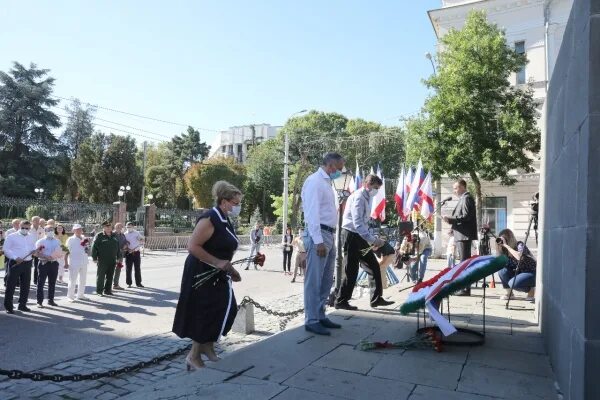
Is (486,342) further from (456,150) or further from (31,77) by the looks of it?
(31,77)

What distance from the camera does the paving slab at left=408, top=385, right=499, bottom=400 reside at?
10.4ft

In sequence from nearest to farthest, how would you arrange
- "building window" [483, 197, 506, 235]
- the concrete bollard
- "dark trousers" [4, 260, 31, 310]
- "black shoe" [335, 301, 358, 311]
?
"black shoe" [335, 301, 358, 311], the concrete bollard, "dark trousers" [4, 260, 31, 310], "building window" [483, 197, 506, 235]

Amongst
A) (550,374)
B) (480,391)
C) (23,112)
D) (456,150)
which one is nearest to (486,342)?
(550,374)

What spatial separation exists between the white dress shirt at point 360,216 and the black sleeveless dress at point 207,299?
2.23 m

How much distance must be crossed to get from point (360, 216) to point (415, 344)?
2.11 m

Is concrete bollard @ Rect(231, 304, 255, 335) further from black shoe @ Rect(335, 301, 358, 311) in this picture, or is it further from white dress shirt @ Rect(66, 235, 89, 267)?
white dress shirt @ Rect(66, 235, 89, 267)

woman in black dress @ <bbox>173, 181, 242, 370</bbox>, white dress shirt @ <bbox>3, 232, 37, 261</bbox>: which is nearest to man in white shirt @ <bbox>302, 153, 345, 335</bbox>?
woman in black dress @ <bbox>173, 181, 242, 370</bbox>

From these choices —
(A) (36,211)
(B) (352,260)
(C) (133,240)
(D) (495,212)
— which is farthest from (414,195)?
(A) (36,211)

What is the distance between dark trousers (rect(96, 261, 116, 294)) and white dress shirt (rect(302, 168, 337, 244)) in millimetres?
7600

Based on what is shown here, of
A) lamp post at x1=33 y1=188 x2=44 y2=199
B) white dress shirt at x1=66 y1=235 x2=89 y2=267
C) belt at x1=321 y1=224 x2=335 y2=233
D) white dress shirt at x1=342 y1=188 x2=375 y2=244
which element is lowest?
white dress shirt at x1=66 y1=235 x2=89 y2=267

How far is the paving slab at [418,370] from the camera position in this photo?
3523mm

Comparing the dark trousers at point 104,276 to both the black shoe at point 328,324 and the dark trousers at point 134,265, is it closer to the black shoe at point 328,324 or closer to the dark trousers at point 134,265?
the dark trousers at point 134,265

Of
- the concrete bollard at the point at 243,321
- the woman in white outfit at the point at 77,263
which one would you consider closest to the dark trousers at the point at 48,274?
the woman in white outfit at the point at 77,263

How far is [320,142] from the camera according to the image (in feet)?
180
